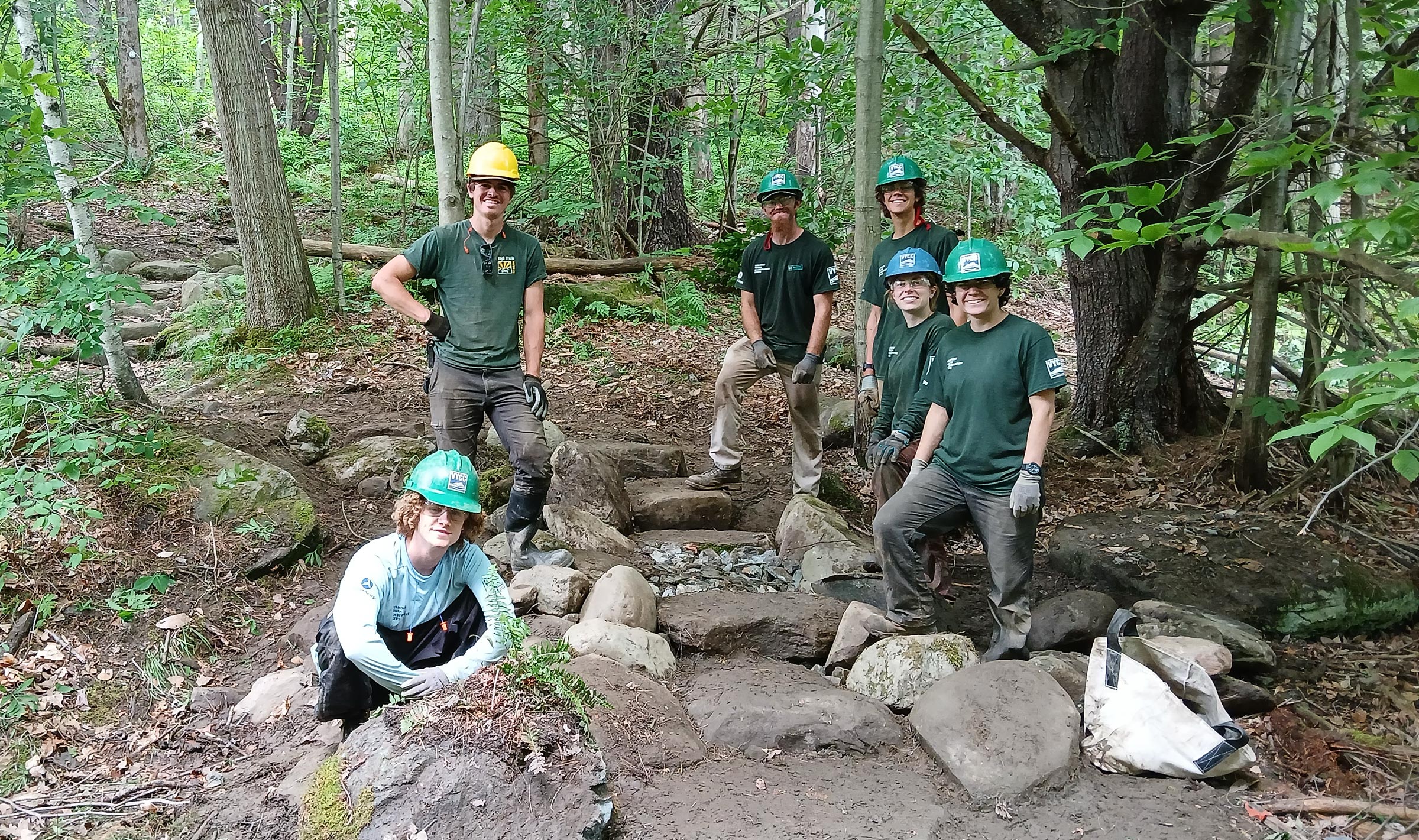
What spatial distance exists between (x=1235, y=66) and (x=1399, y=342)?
6.27 feet

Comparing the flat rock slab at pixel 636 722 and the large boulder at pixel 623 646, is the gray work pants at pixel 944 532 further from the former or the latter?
the flat rock slab at pixel 636 722

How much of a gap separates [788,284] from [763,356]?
1.70 ft

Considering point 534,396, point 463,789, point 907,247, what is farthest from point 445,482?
point 907,247

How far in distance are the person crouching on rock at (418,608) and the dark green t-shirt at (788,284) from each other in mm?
3364

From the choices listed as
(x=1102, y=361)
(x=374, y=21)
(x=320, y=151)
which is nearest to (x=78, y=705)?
(x=1102, y=361)

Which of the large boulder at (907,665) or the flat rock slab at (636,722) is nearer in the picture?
the flat rock slab at (636,722)

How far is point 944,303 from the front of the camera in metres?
6.11

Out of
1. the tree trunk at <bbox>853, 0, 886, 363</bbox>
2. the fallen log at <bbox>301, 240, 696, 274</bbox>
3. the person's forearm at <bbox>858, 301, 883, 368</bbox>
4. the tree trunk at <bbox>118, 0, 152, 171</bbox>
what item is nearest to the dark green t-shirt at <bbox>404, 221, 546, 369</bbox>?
the person's forearm at <bbox>858, 301, 883, 368</bbox>

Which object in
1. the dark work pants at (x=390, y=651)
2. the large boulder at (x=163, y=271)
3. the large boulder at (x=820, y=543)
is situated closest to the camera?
the dark work pants at (x=390, y=651)

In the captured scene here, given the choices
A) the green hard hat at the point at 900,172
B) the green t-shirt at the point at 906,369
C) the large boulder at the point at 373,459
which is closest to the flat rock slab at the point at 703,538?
the green t-shirt at the point at 906,369

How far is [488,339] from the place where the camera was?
4875 millimetres

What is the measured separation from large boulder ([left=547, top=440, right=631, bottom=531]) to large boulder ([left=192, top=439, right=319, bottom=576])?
60.1 inches

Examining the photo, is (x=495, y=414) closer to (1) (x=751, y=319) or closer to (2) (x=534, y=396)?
(2) (x=534, y=396)

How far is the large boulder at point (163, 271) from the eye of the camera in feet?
39.4
